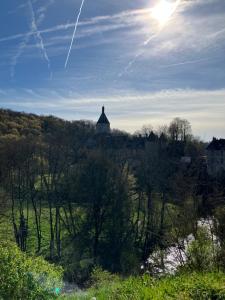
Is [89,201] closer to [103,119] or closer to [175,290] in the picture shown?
[175,290]

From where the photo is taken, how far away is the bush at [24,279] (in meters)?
9.27

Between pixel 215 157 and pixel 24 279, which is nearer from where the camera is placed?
pixel 24 279

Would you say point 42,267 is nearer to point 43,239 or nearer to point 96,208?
point 96,208

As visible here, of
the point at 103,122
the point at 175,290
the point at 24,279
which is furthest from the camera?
the point at 103,122

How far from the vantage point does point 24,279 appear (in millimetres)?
9602

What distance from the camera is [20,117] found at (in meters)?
91.4

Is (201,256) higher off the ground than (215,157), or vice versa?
(215,157)

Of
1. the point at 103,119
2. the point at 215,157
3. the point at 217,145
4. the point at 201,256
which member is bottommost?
the point at 201,256

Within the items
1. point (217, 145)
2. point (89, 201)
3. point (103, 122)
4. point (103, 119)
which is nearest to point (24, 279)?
point (89, 201)

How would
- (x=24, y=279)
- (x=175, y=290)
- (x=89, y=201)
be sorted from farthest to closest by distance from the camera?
(x=89, y=201)
(x=24, y=279)
(x=175, y=290)

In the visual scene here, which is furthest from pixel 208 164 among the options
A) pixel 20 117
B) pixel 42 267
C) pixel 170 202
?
pixel 42 267

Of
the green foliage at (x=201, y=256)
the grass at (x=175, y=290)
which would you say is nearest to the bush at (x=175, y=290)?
the grass at (x=175, y=290)

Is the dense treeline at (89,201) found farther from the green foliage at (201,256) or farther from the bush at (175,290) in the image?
the bush at (175,290)

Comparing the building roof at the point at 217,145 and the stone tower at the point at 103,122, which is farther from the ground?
the stone tower at the point at 103,122
